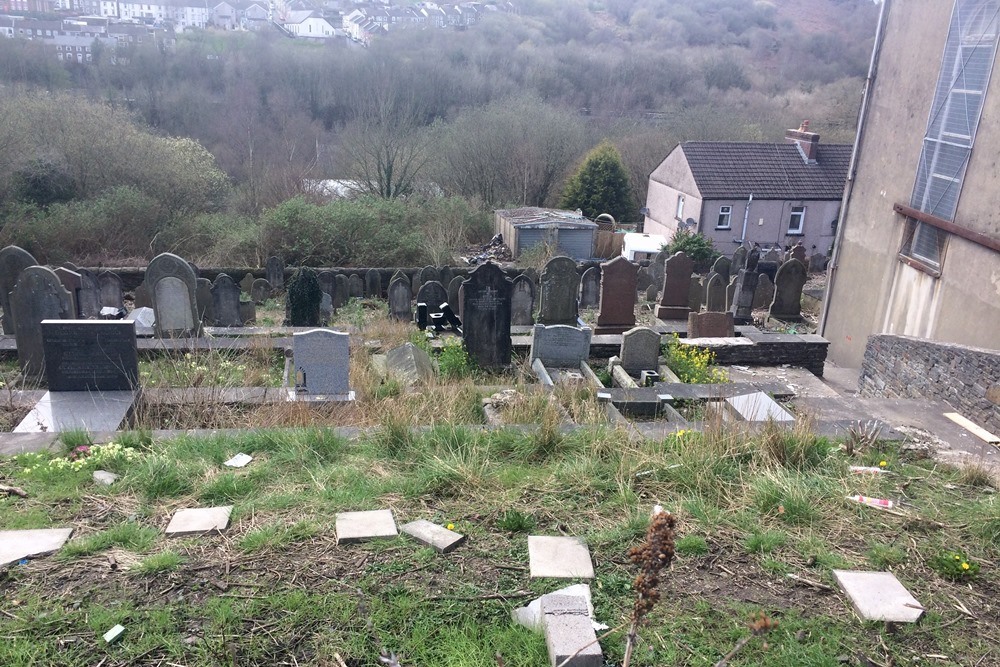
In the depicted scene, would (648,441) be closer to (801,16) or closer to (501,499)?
(501,499)

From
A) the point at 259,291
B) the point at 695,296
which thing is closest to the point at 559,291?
the point at 695,296

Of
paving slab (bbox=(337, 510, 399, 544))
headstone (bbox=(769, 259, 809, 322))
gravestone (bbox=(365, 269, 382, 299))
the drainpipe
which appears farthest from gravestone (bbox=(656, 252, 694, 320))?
paving slab (bbox=(337, 510, 399, 544))

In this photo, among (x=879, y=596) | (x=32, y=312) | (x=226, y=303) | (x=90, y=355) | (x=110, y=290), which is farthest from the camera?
(x=110, y=290)

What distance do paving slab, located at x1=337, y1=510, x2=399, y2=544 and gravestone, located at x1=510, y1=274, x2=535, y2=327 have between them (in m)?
10.4

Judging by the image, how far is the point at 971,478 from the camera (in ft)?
18.9

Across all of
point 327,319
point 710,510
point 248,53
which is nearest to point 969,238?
point 710,510

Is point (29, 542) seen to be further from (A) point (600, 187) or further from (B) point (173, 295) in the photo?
(A) point (600, 187)

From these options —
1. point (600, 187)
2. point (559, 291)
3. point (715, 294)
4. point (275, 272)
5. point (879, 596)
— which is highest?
point (879, 596)

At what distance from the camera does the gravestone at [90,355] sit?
775 cm

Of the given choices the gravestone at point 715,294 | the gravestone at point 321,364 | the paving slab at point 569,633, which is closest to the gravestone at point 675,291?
the gravestone at point 715,294

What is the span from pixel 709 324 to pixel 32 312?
10.9m

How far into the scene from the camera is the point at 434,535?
4.59 m

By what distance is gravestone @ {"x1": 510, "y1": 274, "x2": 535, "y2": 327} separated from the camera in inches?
595

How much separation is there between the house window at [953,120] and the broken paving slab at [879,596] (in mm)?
Answer: 9918
